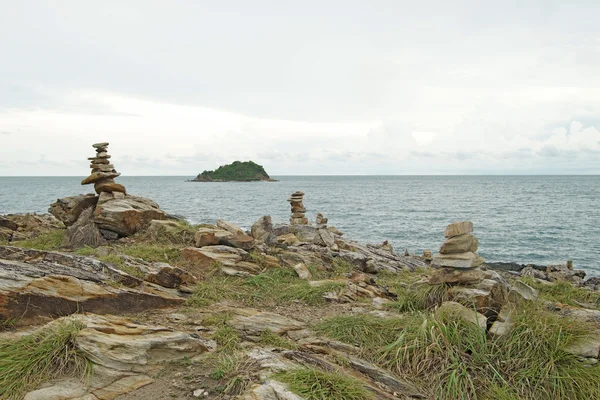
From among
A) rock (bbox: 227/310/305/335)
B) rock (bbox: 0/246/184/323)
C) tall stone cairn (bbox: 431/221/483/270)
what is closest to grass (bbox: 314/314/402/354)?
rock (bbox: 227/310/305/335)

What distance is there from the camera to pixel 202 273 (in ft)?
35.6

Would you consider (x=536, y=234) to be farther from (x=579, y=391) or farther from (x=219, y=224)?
(x=579, y=391)

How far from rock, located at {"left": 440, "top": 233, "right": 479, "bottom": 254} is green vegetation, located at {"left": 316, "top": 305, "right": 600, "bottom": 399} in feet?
8.10

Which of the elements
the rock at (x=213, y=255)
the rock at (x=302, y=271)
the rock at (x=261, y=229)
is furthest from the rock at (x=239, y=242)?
the rock at (x=261, y=229)

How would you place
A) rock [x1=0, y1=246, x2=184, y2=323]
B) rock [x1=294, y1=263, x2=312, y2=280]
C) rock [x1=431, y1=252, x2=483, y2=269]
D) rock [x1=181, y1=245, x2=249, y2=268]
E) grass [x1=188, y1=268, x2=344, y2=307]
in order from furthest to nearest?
rock [x1=294, y1=263, x2=312, y2=280]
rock [x1=181, y1=245, x2=249, y2=268]
grass [x1=188, y1=268, x2=344, y2=307]
rock [x1=431, y1=252, x2=483, y2=269]
rock [x1=0, y1=246, x2=184, y2=323]

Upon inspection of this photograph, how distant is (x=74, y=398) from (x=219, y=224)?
37.5 ft

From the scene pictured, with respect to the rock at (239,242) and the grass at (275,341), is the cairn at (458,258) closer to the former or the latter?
the grass at (275,341)

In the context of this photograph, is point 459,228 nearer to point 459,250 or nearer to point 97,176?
point 459,250

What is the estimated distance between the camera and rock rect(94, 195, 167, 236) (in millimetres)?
14867

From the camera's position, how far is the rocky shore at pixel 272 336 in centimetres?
499

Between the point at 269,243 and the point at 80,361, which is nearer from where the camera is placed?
the point at 80,361

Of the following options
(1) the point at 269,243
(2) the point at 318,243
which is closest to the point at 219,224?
(1) the point at 269,243

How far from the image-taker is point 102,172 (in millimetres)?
16484

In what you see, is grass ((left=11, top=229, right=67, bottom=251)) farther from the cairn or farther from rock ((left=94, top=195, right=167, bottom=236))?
the cairn
